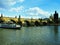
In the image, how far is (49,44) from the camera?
4884 cm

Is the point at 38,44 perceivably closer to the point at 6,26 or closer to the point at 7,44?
the point at 7,44

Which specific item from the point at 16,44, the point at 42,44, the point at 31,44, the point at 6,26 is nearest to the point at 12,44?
the point at 16,44

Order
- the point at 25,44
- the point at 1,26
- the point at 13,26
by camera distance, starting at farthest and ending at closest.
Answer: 1. the point at 1,26
2. the point at 13,26
3. the point at 25,44

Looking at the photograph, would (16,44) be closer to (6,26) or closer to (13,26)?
(13,26)

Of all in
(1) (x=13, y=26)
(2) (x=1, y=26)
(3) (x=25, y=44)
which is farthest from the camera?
(2) (x=1, y=26)

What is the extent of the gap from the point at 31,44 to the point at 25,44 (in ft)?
5.28

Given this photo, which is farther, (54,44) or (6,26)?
(6,26)

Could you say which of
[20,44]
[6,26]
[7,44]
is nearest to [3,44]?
[7,44]

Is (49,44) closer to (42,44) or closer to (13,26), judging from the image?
(42,44)

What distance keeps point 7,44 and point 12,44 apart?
138 cm

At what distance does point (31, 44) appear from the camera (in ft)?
158

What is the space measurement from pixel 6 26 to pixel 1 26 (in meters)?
6.56

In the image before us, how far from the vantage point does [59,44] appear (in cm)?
4906

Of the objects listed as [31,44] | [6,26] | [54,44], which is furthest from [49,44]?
[6,26]
